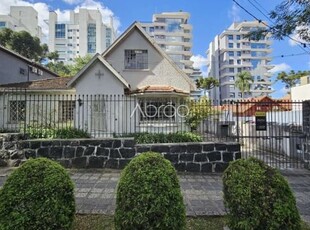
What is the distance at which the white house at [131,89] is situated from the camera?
14.6 m

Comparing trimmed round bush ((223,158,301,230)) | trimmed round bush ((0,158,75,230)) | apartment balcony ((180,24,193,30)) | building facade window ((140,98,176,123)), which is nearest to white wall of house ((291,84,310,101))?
building facade window ((140,98,176,123))

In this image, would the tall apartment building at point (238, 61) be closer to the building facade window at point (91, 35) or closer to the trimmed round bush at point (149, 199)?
the building facade window at point (91, 35)

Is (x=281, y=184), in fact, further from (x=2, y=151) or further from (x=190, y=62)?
(x=190, y=62)

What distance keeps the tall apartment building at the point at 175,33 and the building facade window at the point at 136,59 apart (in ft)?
199

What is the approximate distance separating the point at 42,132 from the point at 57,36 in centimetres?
11663

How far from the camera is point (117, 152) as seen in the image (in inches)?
406

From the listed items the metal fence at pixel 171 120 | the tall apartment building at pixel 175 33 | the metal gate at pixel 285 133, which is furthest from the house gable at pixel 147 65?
the tall apartment building at pixel 175 33

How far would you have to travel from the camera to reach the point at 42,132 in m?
11.4

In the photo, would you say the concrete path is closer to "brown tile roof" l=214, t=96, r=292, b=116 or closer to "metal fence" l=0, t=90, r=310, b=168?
"metal fence" l=0, t=90, r=310, b=168

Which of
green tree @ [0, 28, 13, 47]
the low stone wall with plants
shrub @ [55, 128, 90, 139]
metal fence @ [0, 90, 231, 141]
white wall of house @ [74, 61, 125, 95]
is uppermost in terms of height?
green tree @ [0, 28, 13, 47]

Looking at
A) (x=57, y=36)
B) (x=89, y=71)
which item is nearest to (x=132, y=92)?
(x=89, y=71)

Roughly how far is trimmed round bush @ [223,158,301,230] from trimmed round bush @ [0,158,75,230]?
230 centimetres

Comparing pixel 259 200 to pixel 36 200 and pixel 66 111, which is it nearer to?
pixel 36 200

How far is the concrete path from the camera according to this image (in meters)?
5.88
